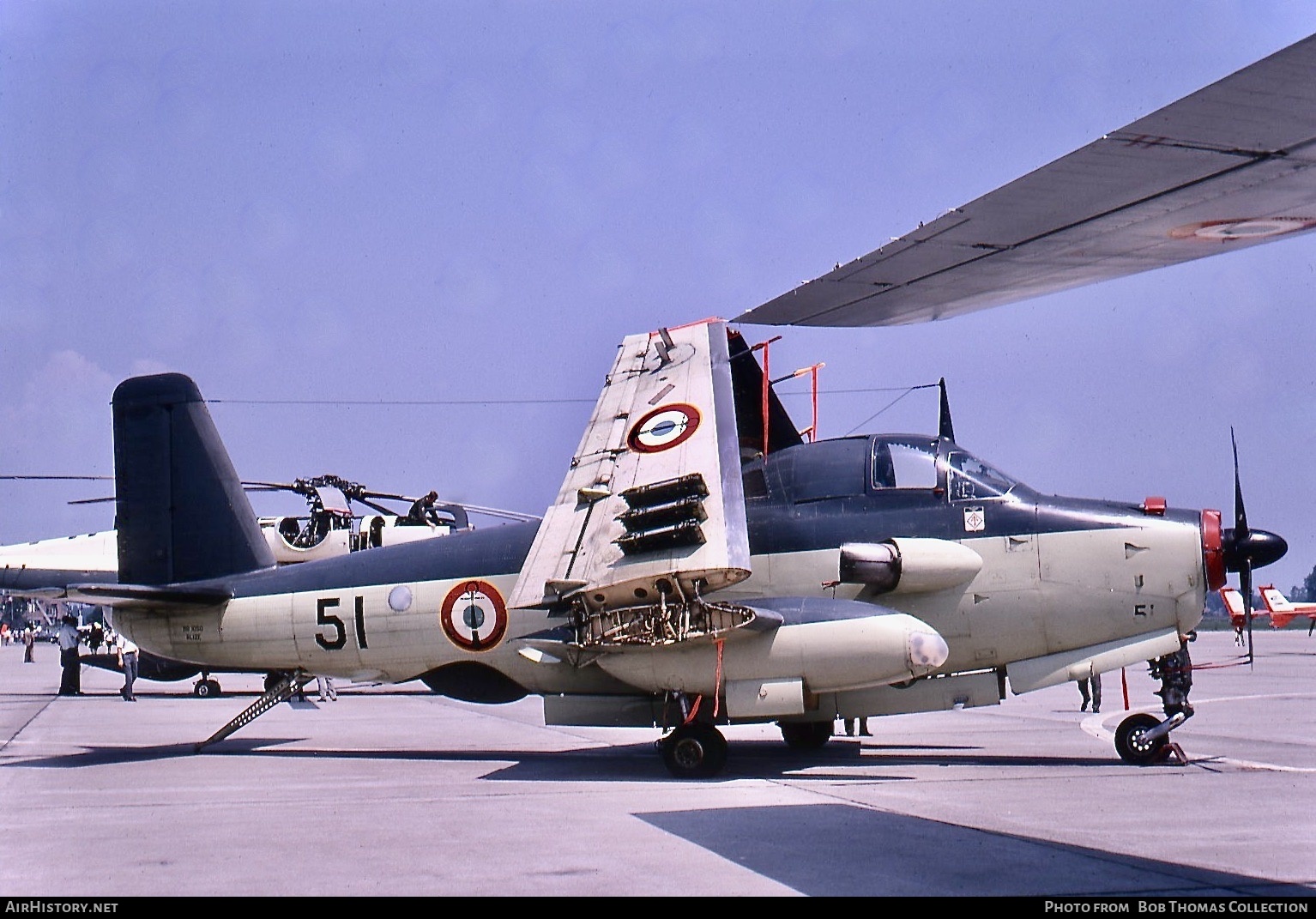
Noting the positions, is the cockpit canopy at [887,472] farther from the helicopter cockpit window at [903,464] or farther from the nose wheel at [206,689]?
the nose wheel at [206,689]

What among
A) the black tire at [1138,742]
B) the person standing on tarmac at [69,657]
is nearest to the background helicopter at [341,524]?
the person standing on tarmac at [69,657]

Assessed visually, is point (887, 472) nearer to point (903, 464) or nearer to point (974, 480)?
point (903, 464)

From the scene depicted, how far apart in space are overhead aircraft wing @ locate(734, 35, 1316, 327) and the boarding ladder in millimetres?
8234

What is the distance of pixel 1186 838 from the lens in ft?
26.0

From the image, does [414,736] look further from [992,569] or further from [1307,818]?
[1307,818]

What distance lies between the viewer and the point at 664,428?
1301 cm

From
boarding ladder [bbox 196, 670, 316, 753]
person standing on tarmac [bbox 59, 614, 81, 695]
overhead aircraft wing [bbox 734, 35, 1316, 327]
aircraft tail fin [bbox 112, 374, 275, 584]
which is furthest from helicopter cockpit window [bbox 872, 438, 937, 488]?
person standing on tarmac [bbox 59, 614, 81, 695]

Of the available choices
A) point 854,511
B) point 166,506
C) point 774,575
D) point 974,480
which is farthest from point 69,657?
point 974,480

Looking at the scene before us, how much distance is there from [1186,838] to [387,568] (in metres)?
10.1

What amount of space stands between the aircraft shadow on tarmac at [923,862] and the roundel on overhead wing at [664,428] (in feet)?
15.3

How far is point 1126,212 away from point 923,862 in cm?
466

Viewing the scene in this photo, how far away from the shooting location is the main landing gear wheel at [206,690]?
97.0 feet

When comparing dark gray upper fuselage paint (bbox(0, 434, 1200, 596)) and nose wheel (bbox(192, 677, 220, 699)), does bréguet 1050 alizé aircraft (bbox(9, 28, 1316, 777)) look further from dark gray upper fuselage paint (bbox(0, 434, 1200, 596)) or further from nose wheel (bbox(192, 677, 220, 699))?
nose wheel (bbox(192, 677, 220, 699))
